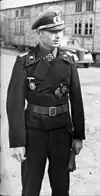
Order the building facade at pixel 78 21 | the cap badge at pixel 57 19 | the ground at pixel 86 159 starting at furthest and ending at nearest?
the ground at pixel 86 159 → the building facade at pixel 78 21 → the cap badge at pixel 57 19

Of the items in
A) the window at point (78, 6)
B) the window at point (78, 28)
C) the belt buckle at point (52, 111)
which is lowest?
the belt buckle at point (52, 111)

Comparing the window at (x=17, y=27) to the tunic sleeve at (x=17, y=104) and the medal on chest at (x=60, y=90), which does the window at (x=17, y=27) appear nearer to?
the tunic sleeve at (x=17, y=104)

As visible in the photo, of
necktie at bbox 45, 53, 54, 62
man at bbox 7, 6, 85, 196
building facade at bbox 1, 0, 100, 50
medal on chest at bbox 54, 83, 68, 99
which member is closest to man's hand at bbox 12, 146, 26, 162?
man at bbox 7, 6, 85, 196

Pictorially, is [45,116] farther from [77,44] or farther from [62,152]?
[77,44]

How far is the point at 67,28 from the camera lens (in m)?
1.68

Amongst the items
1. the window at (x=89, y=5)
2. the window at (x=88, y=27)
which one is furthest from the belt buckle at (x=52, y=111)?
the window at (x=89, y=5)

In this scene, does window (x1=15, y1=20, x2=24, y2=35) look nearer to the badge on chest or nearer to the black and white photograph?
the black and white photograph

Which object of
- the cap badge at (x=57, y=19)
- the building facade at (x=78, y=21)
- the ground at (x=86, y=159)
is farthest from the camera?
the ground at (x=86, y=159)

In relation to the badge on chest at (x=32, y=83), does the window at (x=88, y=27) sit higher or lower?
higher

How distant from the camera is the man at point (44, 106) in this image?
1.46 m

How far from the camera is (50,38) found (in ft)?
4.80

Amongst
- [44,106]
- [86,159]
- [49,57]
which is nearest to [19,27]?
[49,57]

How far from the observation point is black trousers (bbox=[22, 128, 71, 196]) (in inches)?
59.9

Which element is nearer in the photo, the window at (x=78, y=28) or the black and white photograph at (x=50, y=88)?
the black and white photograph at (x=50, y=88)
